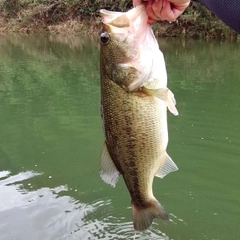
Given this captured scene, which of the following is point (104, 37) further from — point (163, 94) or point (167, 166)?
point (167, 166)

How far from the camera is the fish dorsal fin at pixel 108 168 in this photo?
2041 mm

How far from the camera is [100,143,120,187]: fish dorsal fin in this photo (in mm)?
2041

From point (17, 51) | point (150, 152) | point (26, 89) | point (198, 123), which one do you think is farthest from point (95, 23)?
point (150, 152)

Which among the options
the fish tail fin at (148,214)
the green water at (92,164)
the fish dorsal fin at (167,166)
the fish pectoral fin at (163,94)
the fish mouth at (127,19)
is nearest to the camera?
the fish mouth at (127,19)

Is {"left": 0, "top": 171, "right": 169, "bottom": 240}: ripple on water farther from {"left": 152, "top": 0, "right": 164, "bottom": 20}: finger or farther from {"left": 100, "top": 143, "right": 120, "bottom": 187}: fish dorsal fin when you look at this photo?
{"left": 152, "top": 0, "right": 164, "bottom": 20}: finger

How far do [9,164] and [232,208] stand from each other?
3.30 meters

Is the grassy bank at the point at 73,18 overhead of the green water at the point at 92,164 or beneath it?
beneath

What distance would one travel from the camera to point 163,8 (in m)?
1.73

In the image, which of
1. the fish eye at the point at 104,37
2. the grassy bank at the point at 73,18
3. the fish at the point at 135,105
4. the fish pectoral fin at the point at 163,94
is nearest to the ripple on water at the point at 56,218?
the fish at the point at 135,105

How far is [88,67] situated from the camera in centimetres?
1493

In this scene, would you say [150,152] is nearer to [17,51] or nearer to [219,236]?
[219,236]

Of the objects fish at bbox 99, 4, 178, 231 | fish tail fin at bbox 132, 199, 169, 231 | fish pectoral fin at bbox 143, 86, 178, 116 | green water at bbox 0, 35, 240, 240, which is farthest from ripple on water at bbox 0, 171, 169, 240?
fish pectoral fin at bbox 143, 86, 178, 116

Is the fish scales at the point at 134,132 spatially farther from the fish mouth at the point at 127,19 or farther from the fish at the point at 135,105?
the fish mouth at the point at 127,19

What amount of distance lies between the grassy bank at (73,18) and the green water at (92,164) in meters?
9.27
